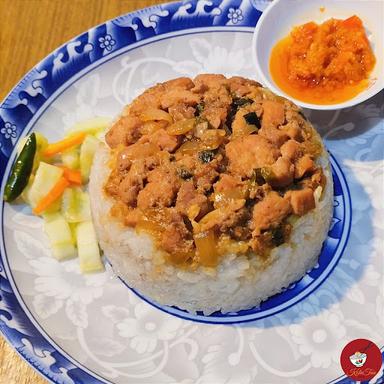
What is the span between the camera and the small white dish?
10.4 feet

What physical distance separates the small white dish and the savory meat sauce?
0.54 m

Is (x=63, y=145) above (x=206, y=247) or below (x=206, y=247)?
above

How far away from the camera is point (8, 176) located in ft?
9.90

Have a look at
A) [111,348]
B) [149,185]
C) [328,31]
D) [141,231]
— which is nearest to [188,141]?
[149,185]

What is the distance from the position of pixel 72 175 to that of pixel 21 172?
271 mm

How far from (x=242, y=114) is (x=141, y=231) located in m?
0.76

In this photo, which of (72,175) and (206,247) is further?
(72,175)

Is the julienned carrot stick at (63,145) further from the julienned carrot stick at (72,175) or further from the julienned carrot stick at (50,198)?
the julienned carrot stick at (50,198)

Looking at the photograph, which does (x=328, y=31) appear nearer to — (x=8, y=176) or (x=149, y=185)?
(x=149, y=185)

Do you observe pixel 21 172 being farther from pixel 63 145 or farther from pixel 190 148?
pixel 190 148

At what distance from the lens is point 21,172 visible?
9.64 feet

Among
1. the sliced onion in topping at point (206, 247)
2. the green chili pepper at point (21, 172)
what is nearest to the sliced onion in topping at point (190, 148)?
the sliced onion in topping at point (206, 247)

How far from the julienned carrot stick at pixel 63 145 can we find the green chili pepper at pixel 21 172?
0.36ft

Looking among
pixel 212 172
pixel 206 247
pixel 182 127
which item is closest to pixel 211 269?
pixel 206 247
